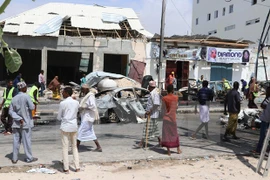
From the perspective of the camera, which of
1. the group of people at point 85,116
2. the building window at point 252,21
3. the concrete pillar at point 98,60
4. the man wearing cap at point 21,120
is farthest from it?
the building window at point 252,21

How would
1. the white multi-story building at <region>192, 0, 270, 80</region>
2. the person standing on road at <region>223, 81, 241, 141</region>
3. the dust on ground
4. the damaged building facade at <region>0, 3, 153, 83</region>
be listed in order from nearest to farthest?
the dust on ground
the person standing on road at <region>223, 81, 241, 141</region>
the damaged building facade at <region>0, 3, 153, 83</region>
the white multi-story building at <region>192, 0, 270, 80</region>

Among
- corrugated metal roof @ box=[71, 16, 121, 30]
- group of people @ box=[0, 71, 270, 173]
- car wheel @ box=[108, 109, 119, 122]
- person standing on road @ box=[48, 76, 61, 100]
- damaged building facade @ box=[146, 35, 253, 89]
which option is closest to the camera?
group of people @ box=[0, 71, 270, 173]

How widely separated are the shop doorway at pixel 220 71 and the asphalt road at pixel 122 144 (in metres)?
12.4

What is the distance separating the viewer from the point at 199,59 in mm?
22422

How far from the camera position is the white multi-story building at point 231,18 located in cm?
3762

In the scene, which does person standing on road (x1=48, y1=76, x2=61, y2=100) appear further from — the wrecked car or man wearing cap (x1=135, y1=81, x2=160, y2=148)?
man wearing cap (x1=135, y1=81, x2=160, y2=148)

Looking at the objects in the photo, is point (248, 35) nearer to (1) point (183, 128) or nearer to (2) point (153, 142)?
(1) point (183, 128)

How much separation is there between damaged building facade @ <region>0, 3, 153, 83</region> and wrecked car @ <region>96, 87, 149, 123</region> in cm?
1011

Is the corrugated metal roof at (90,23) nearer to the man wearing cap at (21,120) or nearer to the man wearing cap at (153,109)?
the man wearing cap at (153,109)

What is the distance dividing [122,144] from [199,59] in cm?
1556

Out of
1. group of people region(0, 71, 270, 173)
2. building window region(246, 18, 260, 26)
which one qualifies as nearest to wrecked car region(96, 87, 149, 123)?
group of people region(0, 71, 270, 173)

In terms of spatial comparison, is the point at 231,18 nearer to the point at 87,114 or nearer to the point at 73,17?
the point at 73,17

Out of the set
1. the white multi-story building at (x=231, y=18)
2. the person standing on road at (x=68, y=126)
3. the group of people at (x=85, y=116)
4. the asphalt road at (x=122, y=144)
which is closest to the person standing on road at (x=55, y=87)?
the asphalt road at (x=122, y=144)

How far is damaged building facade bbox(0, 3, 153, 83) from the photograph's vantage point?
20453 millimetres
